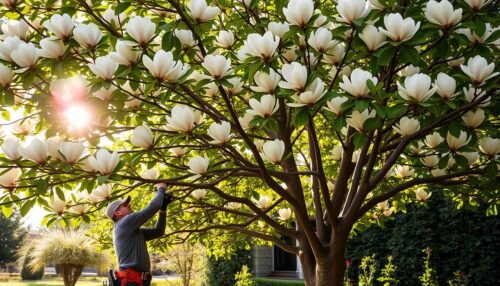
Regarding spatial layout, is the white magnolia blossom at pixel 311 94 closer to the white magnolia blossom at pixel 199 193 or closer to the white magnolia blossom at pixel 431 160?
the white magnolia blossom at pixel 431 160

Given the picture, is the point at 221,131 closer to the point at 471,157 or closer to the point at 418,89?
the point at 418,89

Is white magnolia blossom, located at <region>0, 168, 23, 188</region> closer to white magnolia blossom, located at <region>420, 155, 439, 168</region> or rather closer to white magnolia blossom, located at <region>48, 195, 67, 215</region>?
white magnolia blossom, located at <region>48, 195, 67, 215</region>

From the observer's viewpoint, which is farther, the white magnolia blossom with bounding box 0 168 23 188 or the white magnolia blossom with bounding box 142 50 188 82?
the white magnolia blossom with bounding box 0 168 23 188

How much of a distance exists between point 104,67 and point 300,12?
101cm

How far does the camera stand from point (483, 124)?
3100 millimetres

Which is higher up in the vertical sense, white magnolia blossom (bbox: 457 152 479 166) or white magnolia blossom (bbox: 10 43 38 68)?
white magnolia blossom (bbox: 10 43 38 68)

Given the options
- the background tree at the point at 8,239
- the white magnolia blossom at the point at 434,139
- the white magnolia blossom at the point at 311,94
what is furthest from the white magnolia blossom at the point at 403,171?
the background tree at the point at 8,239

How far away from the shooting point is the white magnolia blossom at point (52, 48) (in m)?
2.41

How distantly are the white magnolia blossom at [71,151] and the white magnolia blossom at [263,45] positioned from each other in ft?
3.36

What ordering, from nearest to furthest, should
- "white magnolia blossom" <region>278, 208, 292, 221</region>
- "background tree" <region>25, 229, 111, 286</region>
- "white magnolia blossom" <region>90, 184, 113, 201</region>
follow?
"white magnolia blossom" <region>90, 184, 113, 201</region> → "white magnolia blossom" <region>278, 208, 292, 221</region> → "background tree" <region>25, 229, 111, 286</region>

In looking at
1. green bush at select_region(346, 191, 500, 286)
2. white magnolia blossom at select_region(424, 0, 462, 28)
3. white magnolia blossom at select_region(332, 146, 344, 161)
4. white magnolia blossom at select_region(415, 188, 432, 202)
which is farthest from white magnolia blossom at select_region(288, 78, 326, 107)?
green bush at select_region(346, 191, 500, 286)

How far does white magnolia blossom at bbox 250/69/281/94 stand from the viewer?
255 cm

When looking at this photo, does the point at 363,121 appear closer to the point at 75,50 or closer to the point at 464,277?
the point at 75,50

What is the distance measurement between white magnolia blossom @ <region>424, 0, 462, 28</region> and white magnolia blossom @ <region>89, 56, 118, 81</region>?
1619 mm
